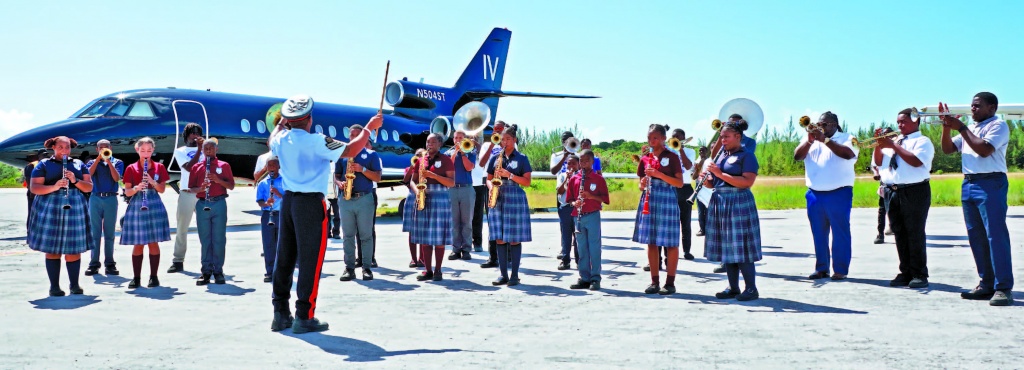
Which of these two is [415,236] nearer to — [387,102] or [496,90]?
[387,102]

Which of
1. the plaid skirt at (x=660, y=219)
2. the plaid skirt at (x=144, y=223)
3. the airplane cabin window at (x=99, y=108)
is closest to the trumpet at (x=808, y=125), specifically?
the plaid skirt at (x=660, y=219)

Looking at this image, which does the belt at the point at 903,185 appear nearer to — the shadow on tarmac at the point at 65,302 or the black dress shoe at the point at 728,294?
the black dress shoe at the point at 728,294

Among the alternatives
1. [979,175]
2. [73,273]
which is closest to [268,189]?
[73,273]

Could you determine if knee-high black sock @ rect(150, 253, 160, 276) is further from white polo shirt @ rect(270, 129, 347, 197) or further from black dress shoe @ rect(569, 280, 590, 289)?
black dress shoe @ rect(569, 280, 590, 289)

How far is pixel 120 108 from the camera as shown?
15664 millimetres

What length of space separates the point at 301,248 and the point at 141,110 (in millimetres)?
11237

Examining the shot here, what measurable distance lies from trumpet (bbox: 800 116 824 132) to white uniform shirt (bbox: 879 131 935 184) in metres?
0.96

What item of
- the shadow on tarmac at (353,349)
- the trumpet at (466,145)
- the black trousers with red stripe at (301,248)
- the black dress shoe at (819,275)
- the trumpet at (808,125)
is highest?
the trumpet at (808,125)

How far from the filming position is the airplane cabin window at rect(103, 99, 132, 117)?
15516 mm

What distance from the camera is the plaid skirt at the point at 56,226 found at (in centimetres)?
796

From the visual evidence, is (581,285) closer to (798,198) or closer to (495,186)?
(495,186)

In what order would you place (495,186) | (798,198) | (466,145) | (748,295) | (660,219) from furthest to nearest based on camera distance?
(798,198), (466,145), (495,186), (660,219), (748,295)

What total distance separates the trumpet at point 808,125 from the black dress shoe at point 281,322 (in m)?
5.52

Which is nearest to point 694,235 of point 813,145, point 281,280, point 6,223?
point 813,145
